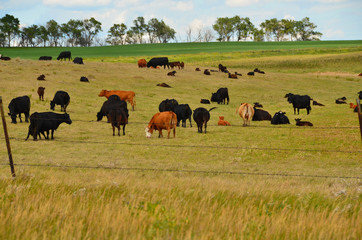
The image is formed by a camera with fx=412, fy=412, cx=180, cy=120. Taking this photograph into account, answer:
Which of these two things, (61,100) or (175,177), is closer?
(175,177)

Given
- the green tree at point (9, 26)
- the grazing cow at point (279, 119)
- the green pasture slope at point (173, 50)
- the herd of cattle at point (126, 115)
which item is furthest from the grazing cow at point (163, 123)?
the green tree at point (9, 26)

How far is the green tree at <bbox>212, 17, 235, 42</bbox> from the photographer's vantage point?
16600cm

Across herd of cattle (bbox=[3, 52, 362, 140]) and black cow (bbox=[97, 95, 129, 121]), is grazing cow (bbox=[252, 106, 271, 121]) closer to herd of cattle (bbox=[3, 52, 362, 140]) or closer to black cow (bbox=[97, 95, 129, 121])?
herd of cattle (bbox=[3, 52, 362, 140])

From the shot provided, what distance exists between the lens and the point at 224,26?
16725cm

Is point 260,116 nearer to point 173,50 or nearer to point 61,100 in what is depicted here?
point 61,100

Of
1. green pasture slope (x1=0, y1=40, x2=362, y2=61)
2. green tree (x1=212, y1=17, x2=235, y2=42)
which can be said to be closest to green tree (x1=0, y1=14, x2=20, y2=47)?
green pasture slope (x1=0, y1=40, x2=362, y2=61)

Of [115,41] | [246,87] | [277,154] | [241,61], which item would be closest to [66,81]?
[246,87]

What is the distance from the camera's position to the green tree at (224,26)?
545 feet

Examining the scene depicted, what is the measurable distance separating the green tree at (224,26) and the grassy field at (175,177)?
5244 inches

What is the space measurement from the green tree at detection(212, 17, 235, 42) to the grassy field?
13320 cm

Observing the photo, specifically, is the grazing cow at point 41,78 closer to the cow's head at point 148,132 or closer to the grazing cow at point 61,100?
the grazing cow at point 61,100

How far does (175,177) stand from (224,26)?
538ft

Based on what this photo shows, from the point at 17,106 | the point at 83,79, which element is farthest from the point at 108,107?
the point at 83,79

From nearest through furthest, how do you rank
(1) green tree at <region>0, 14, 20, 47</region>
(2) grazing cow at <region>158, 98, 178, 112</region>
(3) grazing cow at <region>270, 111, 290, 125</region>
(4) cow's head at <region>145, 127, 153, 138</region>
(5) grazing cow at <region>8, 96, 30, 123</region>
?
(4) cow's head at <region>145, 127, 153, 138</region>
(5) grazing cow at <region>8, 96, 30, 123</region>
(3) grazing cow at <region>270, 111, 290, 125</region>
(2) grazing cow at <region>158, 98, 178, 112</region>
(1) green tree at <region>0, 14, 20, 47</region>
